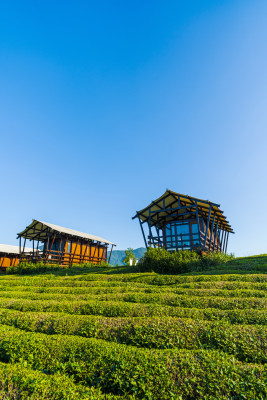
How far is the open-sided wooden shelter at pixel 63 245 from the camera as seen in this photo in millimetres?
29438

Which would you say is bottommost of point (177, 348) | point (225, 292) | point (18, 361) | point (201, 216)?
point (18, 361)

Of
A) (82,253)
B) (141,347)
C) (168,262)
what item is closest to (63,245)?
(82,253)

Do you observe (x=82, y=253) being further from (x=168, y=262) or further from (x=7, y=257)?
(x=168, y=262)

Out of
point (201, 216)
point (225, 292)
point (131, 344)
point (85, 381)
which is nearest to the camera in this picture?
point (85, 381)

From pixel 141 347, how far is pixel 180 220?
20478 mm

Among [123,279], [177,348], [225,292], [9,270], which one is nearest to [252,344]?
[177,348]

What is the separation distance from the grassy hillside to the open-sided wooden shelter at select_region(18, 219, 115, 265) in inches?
812

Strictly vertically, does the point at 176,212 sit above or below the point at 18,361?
above

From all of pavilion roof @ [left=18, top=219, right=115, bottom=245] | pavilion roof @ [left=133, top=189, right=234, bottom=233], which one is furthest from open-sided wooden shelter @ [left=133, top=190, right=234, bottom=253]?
pavilion roof @ [left=18, top=219, right=115, bottom=245]

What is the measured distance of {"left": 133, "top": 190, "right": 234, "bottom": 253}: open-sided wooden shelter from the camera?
838 inches

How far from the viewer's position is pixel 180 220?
25453 millimetres

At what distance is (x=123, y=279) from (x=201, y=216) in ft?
44.3

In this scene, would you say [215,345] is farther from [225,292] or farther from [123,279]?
[123,279]

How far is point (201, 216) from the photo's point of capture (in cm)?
2386
